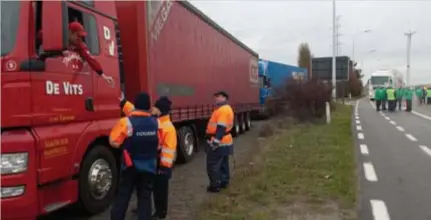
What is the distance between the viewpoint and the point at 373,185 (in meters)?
7.71

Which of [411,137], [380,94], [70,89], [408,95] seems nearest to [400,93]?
[408,95]

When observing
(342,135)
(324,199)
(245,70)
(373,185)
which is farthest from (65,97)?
(245,70)

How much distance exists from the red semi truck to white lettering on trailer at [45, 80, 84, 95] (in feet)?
0.03

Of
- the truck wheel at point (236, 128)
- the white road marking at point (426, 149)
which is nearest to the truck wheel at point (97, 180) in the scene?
the white road marking at point (426, 149)

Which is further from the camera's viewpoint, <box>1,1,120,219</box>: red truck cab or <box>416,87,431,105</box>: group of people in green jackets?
<box>416,87,431,105</box>: group of people in green jackets

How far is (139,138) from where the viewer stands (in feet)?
16.4

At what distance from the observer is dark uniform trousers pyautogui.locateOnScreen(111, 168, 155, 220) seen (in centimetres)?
517

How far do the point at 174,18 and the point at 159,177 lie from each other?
419 cm

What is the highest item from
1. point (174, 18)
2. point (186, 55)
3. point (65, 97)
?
point (174, 18)

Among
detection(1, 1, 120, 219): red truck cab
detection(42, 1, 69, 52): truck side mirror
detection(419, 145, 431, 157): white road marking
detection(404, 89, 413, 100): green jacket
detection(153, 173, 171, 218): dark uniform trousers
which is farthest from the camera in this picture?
detection(404, 89, 413, 100): green jacket

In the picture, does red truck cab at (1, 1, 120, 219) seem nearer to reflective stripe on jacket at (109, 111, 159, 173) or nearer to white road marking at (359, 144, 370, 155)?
reflective stripe on jacket at (109, 111, 159, 173)

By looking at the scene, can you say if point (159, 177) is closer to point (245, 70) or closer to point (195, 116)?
point (195, 116)

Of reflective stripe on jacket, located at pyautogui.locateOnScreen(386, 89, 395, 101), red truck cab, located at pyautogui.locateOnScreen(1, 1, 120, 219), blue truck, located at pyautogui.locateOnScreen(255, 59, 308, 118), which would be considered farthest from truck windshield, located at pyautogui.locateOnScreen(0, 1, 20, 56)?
reflective stripe on jacket, located at pyautogui.locateOnScreen(386, 89, 395, 101)

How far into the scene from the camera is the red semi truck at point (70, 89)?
448 centimetres
